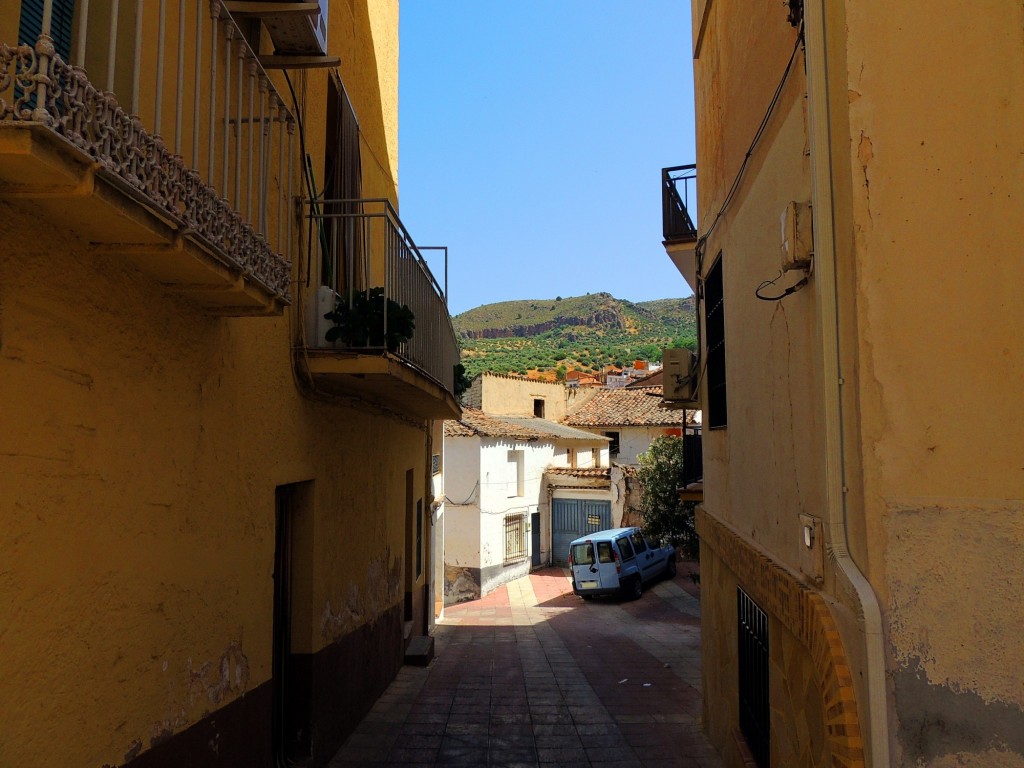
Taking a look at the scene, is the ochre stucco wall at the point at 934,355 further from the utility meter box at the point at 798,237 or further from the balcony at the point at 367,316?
the balcony at the point at 367,316

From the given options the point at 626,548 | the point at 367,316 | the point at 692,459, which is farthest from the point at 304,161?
the point at 626,548

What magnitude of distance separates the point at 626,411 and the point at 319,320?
29.6m

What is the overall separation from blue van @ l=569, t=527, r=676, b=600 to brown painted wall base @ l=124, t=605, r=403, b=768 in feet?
37.9

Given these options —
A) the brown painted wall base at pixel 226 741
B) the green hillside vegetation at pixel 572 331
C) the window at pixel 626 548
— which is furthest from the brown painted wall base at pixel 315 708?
the green hillside vegetation at pixel 572 331

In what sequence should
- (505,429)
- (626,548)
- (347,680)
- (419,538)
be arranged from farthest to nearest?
(505,429) < (626,548) < (419,538) < (347,680)

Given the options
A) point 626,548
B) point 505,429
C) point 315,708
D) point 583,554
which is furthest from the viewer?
point 505,429

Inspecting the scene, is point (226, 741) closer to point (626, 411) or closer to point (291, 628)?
point (291, 628)

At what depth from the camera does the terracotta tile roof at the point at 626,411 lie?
108 feet

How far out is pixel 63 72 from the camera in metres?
2.35

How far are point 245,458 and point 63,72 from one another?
3.05m

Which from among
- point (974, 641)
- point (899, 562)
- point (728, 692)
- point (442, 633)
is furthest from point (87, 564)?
point (442, 633)

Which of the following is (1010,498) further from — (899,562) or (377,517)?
(377,517)

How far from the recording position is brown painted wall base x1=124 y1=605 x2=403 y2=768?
4141 mm

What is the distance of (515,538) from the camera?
1060 inches
